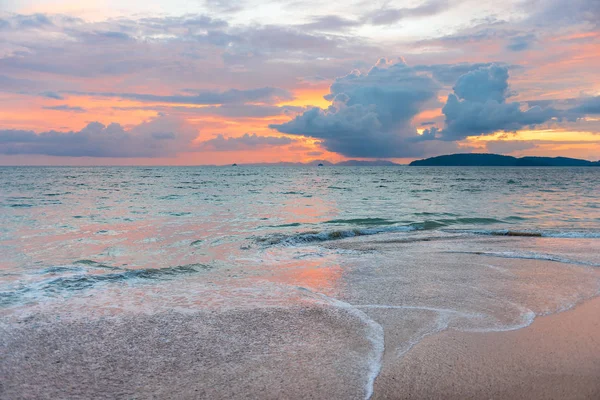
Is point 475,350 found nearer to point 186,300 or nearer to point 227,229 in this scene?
point 186,300

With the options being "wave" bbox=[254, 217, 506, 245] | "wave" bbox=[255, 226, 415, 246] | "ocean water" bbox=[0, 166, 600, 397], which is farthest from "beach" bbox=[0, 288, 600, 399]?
"wave" bbox=[254, 217, 506, 245]

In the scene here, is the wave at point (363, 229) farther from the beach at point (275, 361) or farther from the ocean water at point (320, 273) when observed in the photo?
the beach at point (275, 361)

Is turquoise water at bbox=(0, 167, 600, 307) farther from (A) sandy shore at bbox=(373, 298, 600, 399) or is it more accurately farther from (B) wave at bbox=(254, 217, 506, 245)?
(A) sandy shore at bbox=(373, 298, 600, 399)

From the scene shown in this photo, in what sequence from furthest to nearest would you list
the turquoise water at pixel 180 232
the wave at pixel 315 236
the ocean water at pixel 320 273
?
1. the wave at pixel 315 236
2. the turquoise water at pixel 180 232
3. the ocean water at pixel 320 273

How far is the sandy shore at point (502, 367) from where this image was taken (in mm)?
3936

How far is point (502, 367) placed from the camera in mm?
4418

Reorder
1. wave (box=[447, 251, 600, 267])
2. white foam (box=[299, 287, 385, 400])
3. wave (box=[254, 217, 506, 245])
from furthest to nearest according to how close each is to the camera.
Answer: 1. wave (box=[254, 217, 506, 245])
2. wave (box=[447, 251, 600, 267])
3. white foam (box=[299, 287, 385, 400])

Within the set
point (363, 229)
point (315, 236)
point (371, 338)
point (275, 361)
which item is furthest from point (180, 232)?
point (275, 361)

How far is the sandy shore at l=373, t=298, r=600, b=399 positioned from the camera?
12.9ft

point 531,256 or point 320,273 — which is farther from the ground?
point 531,256

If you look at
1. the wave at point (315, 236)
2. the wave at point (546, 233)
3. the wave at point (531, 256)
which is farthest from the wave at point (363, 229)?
the wave at point (531, 256)

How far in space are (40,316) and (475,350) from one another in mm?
5701

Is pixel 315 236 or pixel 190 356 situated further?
pixel 315 236

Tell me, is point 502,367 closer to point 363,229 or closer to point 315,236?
point 315,236
